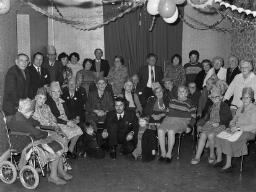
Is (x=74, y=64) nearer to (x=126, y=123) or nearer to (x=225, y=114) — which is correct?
(x=126, y=123)

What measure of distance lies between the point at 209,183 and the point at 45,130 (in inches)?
81.5

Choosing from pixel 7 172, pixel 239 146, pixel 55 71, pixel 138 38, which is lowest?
pixel 7 172

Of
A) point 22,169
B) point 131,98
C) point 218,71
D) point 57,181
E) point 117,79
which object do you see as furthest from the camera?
point 117,79

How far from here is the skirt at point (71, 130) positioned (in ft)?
17.1

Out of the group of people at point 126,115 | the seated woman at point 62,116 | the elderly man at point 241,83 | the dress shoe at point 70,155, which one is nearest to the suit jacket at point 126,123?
the group of people at point 126,115

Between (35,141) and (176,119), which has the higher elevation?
(176,119)

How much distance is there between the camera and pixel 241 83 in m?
5.46

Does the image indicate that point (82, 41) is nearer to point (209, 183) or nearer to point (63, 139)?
point (63, 139)

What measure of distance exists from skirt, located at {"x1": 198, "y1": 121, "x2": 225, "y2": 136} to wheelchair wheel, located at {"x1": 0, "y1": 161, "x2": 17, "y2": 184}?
98.9 inches

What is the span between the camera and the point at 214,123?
5246 millimetres

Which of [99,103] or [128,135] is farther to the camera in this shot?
[99,103]

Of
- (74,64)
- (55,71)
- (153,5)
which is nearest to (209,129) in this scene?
(153,5)

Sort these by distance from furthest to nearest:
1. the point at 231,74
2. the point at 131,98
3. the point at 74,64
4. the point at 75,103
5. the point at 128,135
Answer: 1. the point at 74,64
2. the point at 231,74
3. the point at 131,98
4. the point at 75,103
5. the point at 128,135

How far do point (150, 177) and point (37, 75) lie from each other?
2351 mm
